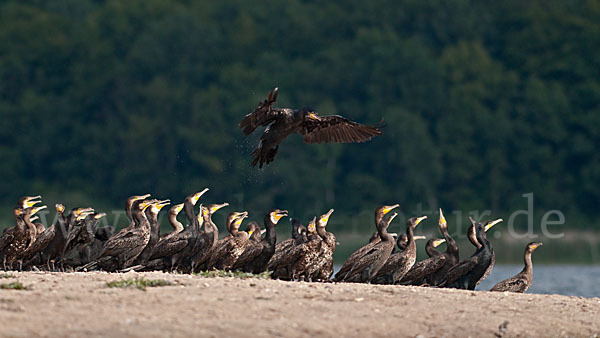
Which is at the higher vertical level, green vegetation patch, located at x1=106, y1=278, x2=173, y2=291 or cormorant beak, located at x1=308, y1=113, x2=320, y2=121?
cormorant beak, located at x1=308, y1=113, x2=320, y2=121

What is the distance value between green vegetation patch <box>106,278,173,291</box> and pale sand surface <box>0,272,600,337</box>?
11 cm

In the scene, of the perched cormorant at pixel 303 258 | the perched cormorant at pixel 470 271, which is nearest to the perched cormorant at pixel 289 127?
the perched cormorant at pixel 303 258

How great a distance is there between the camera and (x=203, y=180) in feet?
170

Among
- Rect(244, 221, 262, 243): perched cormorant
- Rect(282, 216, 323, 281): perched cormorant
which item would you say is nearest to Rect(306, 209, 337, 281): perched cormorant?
Rect(282, 216, 323, 281): perched cormorant

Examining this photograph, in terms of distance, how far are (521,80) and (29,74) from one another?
24102mm

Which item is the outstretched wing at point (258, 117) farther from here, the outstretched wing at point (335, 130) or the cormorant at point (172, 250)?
the cormorant at point (172, 250)

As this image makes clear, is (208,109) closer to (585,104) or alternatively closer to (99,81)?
(99,81)

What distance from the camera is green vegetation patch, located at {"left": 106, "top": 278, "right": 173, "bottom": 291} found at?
39.4ft

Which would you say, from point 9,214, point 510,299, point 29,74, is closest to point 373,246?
point 510,299

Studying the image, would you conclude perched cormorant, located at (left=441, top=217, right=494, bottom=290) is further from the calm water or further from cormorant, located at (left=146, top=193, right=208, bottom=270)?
the calm water

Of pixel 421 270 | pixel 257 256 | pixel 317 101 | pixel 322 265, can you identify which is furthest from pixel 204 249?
pixel 317 101

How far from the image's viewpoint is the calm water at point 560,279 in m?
26.4

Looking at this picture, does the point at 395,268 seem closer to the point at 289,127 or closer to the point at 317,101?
the point at 289,127

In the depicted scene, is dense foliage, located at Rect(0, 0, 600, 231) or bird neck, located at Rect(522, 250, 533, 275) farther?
dense foliage, located at Rect(0, 0, 600, 231)
